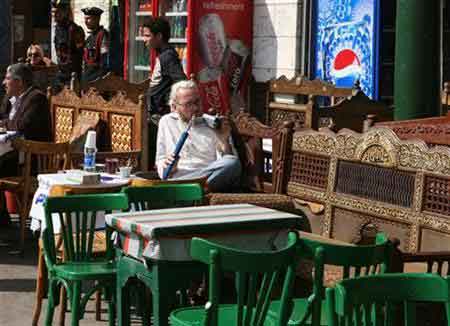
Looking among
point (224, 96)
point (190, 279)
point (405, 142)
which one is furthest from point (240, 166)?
point (224, 96)

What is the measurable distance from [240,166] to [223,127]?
0.33 metres

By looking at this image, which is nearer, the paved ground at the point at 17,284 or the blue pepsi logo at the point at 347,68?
the paved ground at the point at 17,284

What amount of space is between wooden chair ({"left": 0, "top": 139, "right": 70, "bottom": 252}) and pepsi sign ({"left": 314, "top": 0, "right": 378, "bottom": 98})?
386 cm

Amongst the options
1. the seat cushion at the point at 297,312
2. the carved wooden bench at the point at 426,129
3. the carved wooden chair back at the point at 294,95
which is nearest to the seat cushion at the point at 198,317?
the seat cushion at the point at 297,312

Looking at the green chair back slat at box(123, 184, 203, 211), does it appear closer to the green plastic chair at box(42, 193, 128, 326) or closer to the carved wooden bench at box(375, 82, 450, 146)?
the green plastic chair at box(42, 193, 128, 326)

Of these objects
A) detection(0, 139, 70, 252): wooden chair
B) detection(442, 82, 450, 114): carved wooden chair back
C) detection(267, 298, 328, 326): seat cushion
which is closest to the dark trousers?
detection(0, 139, 70, 252): wooden chair

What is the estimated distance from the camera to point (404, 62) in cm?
779

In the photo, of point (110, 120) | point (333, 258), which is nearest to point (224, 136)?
point (110, 120)

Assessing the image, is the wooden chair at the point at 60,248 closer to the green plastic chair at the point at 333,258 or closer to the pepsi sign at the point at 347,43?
the green plastic chair at the point at 333,258

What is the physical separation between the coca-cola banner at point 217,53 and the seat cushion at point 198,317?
25.4ft

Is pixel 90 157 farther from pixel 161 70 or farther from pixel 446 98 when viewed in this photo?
pixel 446 98

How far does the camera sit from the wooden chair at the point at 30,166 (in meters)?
9.55

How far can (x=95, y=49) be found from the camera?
49.8ft

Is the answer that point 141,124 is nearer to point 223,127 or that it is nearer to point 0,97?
A: point 223,127
